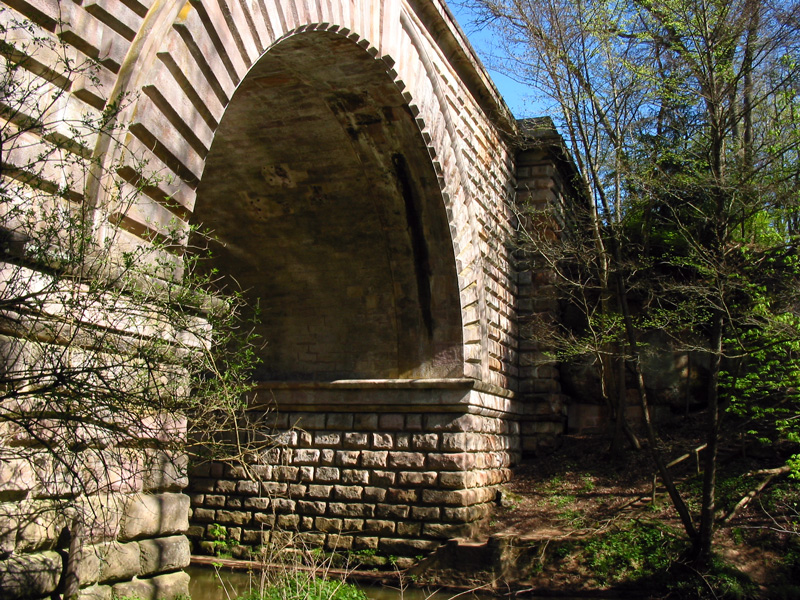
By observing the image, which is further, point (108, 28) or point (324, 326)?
point (324, 326)

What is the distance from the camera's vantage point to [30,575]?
3158mm

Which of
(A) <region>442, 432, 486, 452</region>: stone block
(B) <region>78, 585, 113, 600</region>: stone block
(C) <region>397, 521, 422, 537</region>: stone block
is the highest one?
(A) <region>442, 432, 486, 452</region>: stone block

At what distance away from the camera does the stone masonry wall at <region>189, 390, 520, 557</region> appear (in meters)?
8.74

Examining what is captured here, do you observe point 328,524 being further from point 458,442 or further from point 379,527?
point 458,442

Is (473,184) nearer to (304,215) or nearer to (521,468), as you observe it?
(304,215)

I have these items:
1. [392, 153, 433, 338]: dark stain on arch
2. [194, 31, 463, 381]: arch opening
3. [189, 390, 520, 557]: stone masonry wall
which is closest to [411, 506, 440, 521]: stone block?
[189, 390, 520, 557]: stone masonry wall

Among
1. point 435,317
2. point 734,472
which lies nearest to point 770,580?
point 734,472

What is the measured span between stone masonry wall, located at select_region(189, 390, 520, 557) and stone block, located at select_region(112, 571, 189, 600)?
4.20 metres

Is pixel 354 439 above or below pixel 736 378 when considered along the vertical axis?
below

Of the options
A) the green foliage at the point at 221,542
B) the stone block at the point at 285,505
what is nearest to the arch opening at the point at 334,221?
the stone block at the point at 285,505

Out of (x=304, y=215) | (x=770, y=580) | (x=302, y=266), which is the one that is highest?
(x=304, y=215)

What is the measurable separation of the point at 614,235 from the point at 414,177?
9.43 feet

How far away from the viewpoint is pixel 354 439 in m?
9.38

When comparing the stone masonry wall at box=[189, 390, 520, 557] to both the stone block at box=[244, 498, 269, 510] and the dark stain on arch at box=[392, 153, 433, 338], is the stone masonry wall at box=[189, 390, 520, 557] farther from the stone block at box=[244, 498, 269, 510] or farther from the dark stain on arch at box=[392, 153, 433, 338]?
the dark stain on arch at box=[392, 153, 433, 338]
